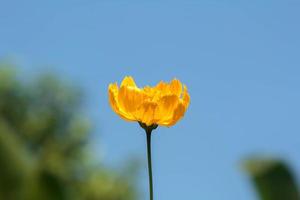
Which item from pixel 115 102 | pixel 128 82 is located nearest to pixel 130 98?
pixel 115 102

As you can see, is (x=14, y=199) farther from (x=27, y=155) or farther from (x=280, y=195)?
(x=280, y=195)

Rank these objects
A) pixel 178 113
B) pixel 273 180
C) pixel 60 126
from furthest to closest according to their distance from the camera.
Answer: pixel 60 126, pixel 178 113, pixel 273 180

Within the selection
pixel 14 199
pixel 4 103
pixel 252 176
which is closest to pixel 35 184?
pixel 14 199

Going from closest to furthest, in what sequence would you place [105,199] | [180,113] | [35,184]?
[35,184] → [180,113] → [105,199]

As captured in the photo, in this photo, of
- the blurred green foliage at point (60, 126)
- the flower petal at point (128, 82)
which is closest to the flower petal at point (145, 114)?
the flower petal at point (128, 82)

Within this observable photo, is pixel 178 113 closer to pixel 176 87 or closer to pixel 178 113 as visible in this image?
pixel 178 113

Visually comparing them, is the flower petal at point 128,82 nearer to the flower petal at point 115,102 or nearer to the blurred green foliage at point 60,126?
the flower petal at point 115,102

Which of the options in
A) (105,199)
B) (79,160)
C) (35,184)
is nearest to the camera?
(35,184)
